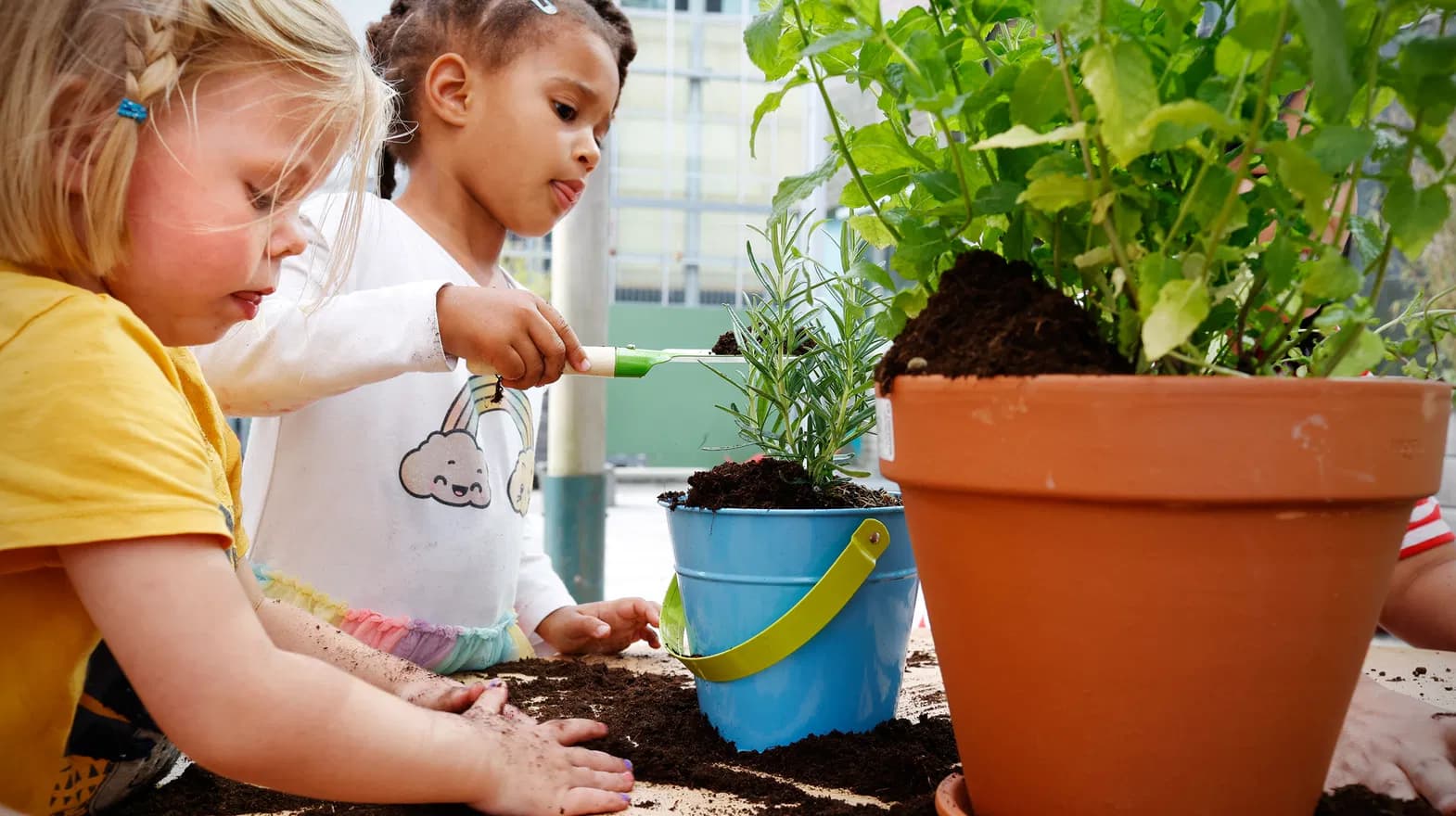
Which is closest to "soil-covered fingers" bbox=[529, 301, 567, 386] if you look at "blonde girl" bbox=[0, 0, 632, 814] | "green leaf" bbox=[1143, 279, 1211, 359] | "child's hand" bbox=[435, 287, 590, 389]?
"child's hand" bbox=[435, 287, 590, 389]

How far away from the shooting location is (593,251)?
2.14 meters

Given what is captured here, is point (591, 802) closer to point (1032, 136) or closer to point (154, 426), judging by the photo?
point (154, 426)

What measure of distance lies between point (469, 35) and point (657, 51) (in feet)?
21.1

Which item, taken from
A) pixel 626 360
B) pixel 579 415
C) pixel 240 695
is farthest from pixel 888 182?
pixel 579 415

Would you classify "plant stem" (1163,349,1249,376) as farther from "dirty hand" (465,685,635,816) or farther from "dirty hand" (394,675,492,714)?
"dirty hand" (394,675,492,714)

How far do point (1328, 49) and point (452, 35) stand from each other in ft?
3.98

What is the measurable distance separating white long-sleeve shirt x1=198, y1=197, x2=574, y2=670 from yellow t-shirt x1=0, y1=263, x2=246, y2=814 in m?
0.43

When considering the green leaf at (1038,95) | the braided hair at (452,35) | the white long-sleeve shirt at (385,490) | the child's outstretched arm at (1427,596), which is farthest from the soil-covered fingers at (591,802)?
the braided hair at (452,35)

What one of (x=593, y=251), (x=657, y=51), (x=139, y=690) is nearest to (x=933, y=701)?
(x=139, y=690)

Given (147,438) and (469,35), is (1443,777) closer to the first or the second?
(147,438)

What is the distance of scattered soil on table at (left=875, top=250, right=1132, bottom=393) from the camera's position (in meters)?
0.47

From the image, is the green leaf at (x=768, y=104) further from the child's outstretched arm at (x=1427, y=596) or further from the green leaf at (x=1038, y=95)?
the child's outstretched arm at (x=1427, y=596)

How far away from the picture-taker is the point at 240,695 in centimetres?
49

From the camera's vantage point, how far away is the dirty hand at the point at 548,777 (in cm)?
58
